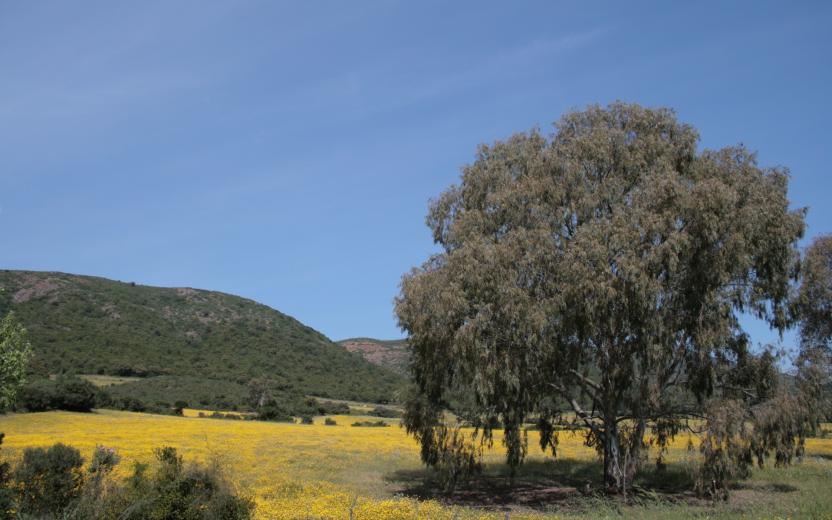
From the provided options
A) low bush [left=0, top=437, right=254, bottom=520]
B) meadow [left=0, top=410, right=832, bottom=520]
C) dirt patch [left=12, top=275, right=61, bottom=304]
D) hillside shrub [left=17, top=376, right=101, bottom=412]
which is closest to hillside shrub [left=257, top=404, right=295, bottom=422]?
meadow [left=0, top=410, right=832, bottom=520]

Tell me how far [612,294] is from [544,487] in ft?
34.6

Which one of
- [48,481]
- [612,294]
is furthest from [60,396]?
[612,294]

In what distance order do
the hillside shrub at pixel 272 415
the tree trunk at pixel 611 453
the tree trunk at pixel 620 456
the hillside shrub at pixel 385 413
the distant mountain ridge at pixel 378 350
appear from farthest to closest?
the distant mountain ridge at pixel 378 350 < the hillside shrub at pixel 385 413 < the hillside shrub at pixel 272 415 < the tree trunk at pixel 611 453 < the tree trunk at pixel 620 456

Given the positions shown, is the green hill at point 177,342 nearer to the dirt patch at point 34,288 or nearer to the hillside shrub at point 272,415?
the dirt patch at point 34,288

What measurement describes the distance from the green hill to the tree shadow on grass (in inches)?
1890

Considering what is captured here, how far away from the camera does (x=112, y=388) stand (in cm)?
6719

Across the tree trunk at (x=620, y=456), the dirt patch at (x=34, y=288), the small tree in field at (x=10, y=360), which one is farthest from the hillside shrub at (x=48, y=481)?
the dirt patch at (x=34, y=288)

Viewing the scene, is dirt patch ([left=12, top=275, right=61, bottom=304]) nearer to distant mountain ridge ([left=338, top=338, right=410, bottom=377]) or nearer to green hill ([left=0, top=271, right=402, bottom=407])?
green hill ([left=0, top=271, right=402, bottom=407])

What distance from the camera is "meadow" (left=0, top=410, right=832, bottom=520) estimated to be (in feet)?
53.8

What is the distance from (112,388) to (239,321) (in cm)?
5512

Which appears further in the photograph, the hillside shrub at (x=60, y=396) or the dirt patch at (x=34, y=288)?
the dirt patch at (x=34, y=288)

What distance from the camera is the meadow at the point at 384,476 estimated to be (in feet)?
53.8

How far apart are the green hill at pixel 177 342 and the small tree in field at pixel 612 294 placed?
5426cm

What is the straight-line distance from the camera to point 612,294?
795 inches
